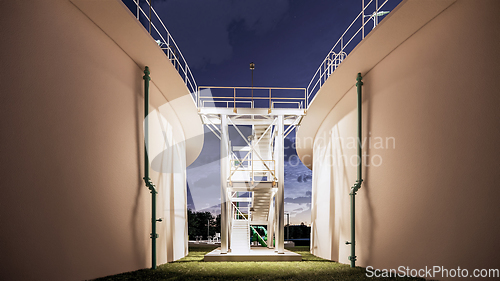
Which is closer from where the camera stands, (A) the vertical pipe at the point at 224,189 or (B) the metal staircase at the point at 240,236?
(A) the vertical pipe at the point at 224,189

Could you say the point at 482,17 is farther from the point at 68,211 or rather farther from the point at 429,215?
the point at 68,211

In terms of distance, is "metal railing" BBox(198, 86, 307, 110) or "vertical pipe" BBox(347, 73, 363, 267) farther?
"metal railing" BBox(198, 86, 307, 110)

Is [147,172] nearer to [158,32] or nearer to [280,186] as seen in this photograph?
[158,32]

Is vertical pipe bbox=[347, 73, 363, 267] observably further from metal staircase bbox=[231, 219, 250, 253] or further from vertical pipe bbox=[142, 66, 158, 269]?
metal staircase bbox=[231, 219, 250, 253]

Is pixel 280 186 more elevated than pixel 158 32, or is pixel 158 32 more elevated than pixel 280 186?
pixel 158 32

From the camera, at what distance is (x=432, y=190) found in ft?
20.9

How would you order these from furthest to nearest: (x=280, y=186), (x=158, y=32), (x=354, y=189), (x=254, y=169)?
(x=254, y=169) < (x=280, y=186) < (x=158, y=32) < (x=354, y=189)

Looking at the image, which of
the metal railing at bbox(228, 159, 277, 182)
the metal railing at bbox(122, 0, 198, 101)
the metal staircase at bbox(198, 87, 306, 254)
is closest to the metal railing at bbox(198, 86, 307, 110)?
the metal staircase at bbox(198, 87, 306, 254)

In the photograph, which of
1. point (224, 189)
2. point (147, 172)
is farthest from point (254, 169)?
point (147, 172)

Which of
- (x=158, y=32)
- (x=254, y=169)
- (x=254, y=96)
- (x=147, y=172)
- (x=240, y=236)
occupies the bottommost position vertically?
(x=240, y=236)

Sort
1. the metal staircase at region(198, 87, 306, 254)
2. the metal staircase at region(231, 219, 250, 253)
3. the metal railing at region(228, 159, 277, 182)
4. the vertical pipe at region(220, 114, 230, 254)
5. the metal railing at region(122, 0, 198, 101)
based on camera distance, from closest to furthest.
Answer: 1. the metal railing at region(122, 0, 198, 101)
2. the vertical pipe at region(220, 114, 230, 254)
3. the metal staircase at region(198, 87, 306, 254)
4. the metal railing at region(228, 159, 277, 182)
5. the metal staircase at region(231, 219, 250, 253)

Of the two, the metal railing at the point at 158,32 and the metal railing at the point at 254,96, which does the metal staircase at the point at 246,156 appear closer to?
the metal railing at the point at 254,96

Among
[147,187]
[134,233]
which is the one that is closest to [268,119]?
[147,187]

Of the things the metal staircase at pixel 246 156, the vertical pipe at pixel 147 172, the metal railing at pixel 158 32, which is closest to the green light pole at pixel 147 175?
the vertical pipe at pixel 147 172
